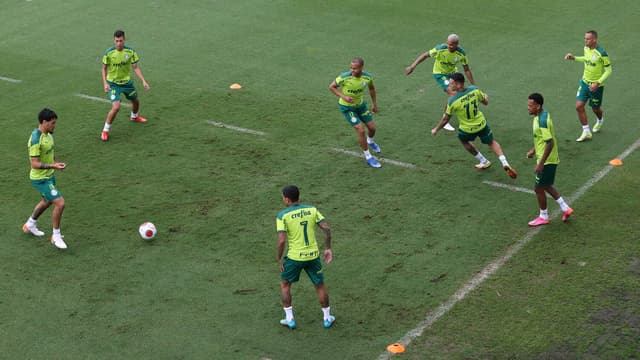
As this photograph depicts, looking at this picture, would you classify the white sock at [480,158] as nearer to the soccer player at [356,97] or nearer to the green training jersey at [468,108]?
the green training jersey at [468,108]

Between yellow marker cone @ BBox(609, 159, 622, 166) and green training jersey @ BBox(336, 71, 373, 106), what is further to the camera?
green training jersey @ BBox(336, 71, 373, 106)

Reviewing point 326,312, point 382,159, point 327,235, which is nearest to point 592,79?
point 382,159

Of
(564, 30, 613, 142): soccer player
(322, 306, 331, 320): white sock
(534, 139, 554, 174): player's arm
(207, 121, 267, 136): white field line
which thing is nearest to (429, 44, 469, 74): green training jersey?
(564, 30, 613, 142): soccer player

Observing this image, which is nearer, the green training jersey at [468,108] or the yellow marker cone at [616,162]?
the green training jersey at [468,108]

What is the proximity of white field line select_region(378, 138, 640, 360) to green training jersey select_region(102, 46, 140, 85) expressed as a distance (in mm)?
9383

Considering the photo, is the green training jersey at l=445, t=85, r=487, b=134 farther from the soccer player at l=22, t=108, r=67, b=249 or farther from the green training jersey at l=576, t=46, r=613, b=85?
the soccer player at l=22, t=108, r=67, b=249

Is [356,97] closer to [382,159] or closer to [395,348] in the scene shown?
[382,159]

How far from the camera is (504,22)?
26828mm

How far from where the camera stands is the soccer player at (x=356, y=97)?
19.2 metres

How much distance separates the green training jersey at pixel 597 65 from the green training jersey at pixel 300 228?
8.92 m

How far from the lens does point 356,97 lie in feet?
63.6

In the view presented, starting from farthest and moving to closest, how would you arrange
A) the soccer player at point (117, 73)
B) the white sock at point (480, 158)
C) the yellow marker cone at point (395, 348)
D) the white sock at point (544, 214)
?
the soccer player at point (117, 73) < the white sock at point (480, 158) < the white sock at point (544, 214) < the yellow marker cone at point (395, 348)

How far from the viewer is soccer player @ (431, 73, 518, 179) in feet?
60.4

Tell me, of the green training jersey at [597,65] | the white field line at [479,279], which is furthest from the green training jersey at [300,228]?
the green training jersey at [597,65]
